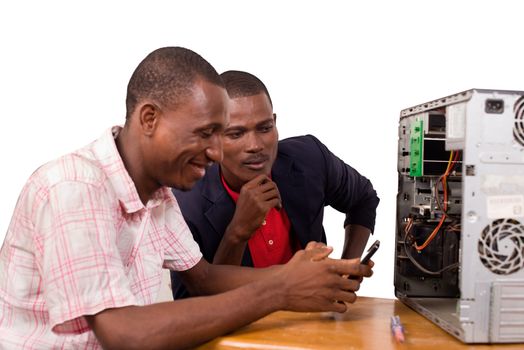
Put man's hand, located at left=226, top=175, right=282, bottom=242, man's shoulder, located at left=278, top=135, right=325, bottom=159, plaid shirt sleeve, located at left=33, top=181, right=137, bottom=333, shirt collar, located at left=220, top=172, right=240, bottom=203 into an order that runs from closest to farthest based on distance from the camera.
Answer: plaid shirt sleeve, located at left=33, top=181, right=137, bottom=333
man's hand, located at left=226, top=175, right=282, bottom=242
shirt collar, located at left=220, top=172, right=240, bottom=203
man's shoulder, located at left=278, top=135, right=325, bottom=159

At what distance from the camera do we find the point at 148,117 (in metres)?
1.34

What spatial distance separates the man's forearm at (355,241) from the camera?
2.32 meters

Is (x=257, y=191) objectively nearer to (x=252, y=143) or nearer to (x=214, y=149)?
(x=252, y=143)

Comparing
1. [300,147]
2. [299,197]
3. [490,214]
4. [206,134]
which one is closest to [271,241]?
[299,197]

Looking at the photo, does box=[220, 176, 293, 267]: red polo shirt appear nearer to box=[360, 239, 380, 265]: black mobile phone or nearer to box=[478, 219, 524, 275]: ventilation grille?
box=[360, 239, 380, 265]: black mobile phone

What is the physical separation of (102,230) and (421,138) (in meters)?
0.93

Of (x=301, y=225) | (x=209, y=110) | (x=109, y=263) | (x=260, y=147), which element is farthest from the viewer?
(x=301, y=225)

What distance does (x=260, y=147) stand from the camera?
6.41 feet

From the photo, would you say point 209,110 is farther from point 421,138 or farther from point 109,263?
point 421,138

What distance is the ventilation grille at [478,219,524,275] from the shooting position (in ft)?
4.24

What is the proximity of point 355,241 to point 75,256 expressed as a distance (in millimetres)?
1358

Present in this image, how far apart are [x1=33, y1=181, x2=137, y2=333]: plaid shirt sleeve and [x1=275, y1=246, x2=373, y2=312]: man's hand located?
0.37 meters

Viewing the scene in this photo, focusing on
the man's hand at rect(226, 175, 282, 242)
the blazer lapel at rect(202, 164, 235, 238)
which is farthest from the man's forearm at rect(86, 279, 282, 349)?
the blazer lapel at rect(202, 164, 235, 238)

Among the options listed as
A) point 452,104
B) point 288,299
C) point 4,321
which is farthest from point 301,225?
point 4,321
